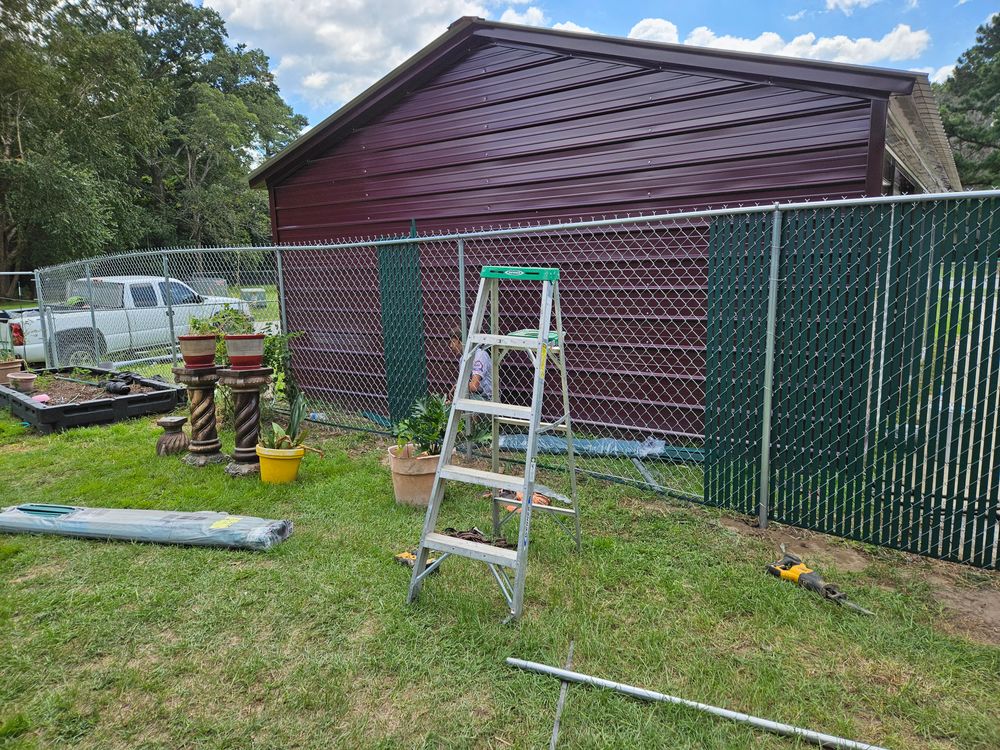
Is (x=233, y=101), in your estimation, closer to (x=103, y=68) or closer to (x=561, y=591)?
(x=103, y=68)

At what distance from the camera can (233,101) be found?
32094mm

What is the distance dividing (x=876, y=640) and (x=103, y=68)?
28917mm

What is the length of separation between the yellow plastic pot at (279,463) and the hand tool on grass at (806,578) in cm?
339

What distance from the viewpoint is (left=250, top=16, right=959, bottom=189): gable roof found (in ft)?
13.9

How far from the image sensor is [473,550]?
2740 millimetres

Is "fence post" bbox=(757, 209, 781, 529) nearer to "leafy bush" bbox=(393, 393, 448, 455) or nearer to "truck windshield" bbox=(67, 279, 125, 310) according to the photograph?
"leafy bush" bbox=(393, 393, 448, 455)

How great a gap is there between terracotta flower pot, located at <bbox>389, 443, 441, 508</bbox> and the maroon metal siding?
221 cm

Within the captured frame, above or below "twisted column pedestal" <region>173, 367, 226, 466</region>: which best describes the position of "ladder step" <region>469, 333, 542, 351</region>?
above

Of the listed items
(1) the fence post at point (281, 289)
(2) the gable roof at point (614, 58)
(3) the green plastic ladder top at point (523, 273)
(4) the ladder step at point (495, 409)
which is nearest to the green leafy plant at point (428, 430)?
(4) the ladder step at point (495, 409)

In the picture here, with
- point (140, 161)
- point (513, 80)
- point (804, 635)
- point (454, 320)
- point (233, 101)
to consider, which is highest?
point (233, 101)

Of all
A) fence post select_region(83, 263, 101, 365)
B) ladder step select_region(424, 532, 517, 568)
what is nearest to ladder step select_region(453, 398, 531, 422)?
ladder step select_region(424, 532, 517, 568)

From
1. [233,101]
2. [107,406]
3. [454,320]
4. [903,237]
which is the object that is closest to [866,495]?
[903,237]

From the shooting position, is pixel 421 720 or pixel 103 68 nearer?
pixel 421 720

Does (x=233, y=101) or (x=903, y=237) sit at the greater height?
(x=233, y=101)
